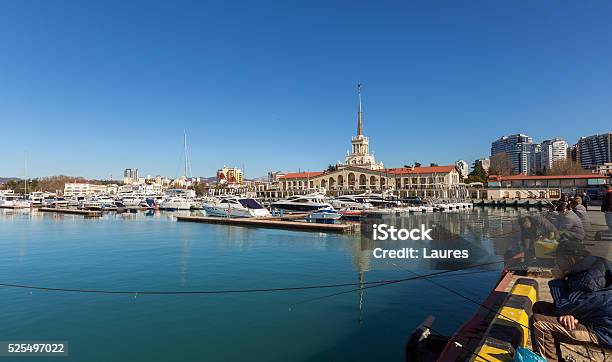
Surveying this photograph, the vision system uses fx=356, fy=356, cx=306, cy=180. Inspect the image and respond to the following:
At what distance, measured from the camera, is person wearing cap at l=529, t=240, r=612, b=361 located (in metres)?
4.18

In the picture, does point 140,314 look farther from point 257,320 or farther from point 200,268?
point 200,268

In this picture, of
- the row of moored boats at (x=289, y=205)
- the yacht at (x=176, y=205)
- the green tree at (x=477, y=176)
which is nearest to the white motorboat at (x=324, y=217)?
the row of moored boats at (x=289, y=205)

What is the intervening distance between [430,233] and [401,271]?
26.0ft

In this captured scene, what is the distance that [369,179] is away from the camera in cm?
10956

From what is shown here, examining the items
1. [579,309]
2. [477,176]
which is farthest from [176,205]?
[477,176]

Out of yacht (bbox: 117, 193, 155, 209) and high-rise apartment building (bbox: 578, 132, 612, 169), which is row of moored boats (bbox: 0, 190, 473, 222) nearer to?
yacht (bbox: 117, 193, 155, 209)

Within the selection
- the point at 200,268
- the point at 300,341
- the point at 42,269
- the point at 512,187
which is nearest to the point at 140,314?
the point at 300,341

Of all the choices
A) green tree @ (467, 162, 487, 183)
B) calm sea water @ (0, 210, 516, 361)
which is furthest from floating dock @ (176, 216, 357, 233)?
green tree @ (467, 162, 487, 183)

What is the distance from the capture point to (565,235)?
6.23 meters

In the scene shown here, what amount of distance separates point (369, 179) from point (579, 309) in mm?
106540

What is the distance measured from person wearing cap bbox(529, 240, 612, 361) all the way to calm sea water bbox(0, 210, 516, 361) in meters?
3.79

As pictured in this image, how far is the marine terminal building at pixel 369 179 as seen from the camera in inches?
3890

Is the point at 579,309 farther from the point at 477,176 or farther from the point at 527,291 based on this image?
the point at 477,176

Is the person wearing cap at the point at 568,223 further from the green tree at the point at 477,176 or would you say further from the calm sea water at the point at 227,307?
the green tree at the point at 477,176
